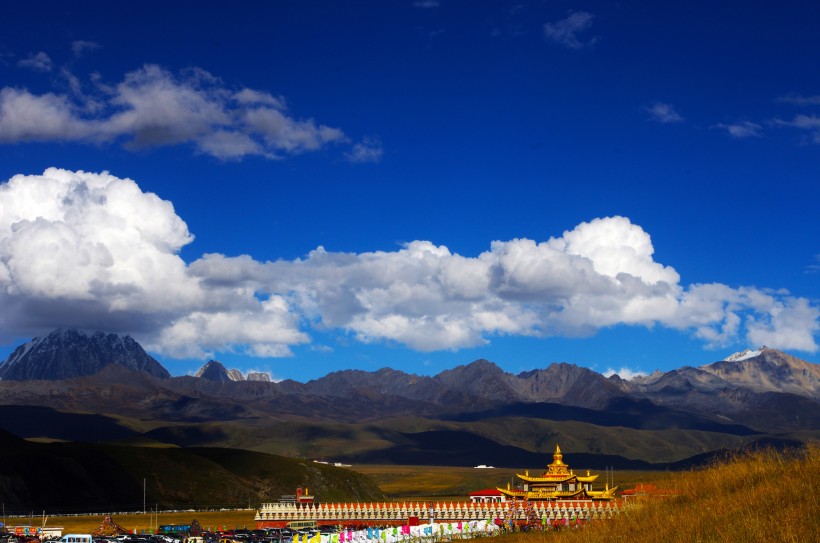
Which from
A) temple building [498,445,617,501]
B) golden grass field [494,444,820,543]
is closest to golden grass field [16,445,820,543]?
golden grass field [494,444,820,543]

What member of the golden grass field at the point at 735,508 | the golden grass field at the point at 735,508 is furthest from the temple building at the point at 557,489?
the golden grass field at the point at 735,508

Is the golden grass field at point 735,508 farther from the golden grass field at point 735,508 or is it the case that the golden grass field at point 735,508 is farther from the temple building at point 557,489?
the temple building at point 557,489

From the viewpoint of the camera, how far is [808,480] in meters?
41.4

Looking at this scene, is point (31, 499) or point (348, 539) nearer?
point (348, 539)

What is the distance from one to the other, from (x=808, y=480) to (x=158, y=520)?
12959 centimetres

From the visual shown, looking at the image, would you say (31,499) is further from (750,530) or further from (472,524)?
(750,530)

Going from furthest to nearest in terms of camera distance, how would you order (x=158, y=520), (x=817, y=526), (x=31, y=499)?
(x=31, y=499), (x=158, y=520), (x=817, y=526)

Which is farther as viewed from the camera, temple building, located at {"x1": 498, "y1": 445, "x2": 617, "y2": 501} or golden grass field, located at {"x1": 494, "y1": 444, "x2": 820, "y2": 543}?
temple building, located at {"x1": 498, "y1": 445, "x2": 617, "y2": 501}

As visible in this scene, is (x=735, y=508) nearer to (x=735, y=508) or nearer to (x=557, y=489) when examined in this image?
(x=735, y=508)

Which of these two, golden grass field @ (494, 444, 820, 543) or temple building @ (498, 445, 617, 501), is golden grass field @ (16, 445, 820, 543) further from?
temple building @ (498, 445, 617, 501)

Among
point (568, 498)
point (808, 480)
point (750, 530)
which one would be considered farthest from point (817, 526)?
point (568, 498)

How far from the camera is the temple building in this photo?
11256cm

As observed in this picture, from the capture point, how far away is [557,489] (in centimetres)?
11562

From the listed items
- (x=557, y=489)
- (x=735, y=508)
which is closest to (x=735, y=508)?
(x=735, y=508)
